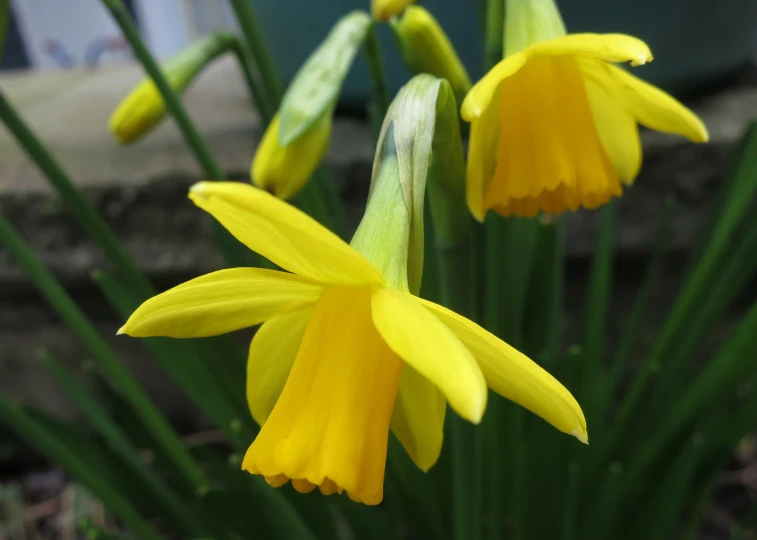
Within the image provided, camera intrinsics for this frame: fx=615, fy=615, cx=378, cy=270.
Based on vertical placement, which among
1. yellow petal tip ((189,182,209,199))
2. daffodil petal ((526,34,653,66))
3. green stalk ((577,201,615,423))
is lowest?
green stalk ((577,201,615,423))

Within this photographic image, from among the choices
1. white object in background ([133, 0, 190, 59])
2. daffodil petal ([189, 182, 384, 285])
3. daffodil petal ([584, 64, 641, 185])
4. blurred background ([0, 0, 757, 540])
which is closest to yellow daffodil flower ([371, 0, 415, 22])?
daffodil petal ([584, 64, 641, 185])

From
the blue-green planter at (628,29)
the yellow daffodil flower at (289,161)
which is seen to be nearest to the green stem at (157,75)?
the yellow daffodil flower at (289,161)

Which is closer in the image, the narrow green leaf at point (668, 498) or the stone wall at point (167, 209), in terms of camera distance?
the narrow green leaf at point (668, 498)

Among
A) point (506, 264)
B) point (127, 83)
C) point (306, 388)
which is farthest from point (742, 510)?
point (127, 83)

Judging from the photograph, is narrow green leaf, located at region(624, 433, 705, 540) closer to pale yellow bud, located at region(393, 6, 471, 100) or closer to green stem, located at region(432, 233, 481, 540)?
green stem, located at region(432, 233, 481, 540)

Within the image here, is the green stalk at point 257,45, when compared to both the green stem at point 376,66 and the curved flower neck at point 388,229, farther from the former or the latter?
the curved flower neck at point 388,229

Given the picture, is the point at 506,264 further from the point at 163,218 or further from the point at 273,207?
the point at 163,218
